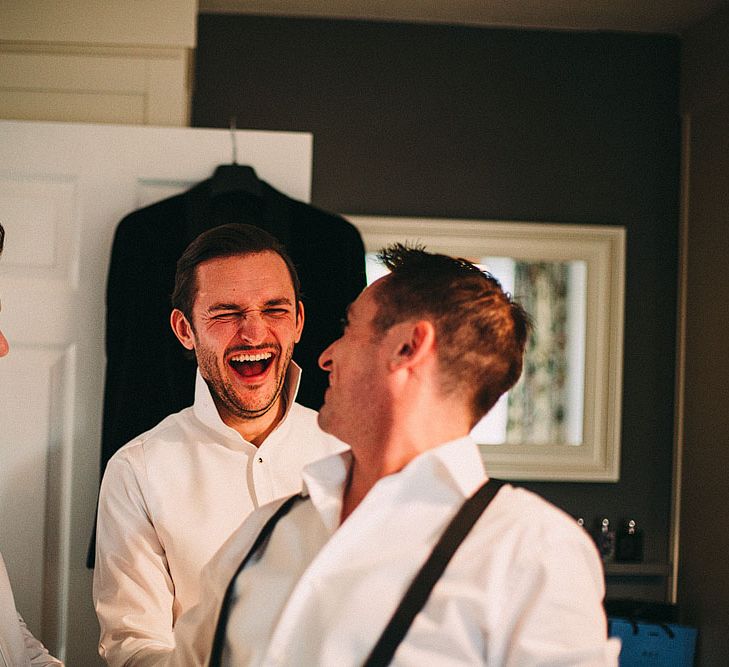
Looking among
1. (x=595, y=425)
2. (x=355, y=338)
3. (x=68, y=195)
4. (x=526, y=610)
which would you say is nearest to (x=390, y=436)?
(x=355, y=338)

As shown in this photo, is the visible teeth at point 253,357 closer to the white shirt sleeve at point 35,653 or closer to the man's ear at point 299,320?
the man's ear at point 299,320

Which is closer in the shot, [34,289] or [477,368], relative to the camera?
[477,368]

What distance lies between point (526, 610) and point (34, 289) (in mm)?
1618

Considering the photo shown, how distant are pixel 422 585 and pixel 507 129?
222 cm

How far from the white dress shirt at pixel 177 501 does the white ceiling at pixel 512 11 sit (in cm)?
158

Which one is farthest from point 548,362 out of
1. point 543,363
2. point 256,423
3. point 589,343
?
point 256,423

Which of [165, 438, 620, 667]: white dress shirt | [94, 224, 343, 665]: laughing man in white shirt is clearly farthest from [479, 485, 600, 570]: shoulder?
[94, 224, 343, 665]: laughing man in white shirt

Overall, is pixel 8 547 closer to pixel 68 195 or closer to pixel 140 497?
pixel 140 497

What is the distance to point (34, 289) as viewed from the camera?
7.22ft

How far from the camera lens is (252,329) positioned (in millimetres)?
1821

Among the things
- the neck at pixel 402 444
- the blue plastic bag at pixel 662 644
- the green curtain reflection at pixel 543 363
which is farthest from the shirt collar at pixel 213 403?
→ the blue plastic bag at pixel 662 644

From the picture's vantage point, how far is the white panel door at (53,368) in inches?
86.4

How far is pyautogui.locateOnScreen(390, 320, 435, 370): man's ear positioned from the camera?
131 cm

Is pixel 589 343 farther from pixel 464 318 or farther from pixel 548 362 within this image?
pixel 464 318
